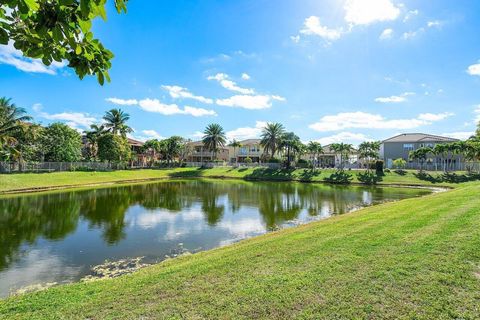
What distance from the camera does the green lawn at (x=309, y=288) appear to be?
14.9 feet

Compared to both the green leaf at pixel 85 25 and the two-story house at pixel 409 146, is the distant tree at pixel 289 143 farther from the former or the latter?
the green leaf at pixel 85 25

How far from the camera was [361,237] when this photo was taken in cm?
852

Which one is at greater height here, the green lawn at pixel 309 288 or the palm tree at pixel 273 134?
the palm tree at pixel 273 134

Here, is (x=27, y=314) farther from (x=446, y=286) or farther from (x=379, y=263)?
(x=446, y=286)

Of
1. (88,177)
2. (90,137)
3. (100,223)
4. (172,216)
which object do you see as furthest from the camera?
(90,137)

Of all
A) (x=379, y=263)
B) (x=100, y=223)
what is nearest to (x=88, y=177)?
(x=100, y=223)

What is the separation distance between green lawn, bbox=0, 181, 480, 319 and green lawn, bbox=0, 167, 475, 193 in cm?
3423

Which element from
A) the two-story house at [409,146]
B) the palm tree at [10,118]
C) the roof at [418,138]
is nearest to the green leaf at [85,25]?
the palm tree at [10,118]

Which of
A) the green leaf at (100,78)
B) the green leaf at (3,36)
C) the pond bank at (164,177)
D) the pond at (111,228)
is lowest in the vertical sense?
the pond at (111,228)

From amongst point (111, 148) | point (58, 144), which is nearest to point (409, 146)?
point (111, 148)

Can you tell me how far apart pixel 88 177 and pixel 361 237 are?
45.4 meters

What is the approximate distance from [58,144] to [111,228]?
42605 millimetres

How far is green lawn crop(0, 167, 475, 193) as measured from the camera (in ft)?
116

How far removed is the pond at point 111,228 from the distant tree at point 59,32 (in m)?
8.36
